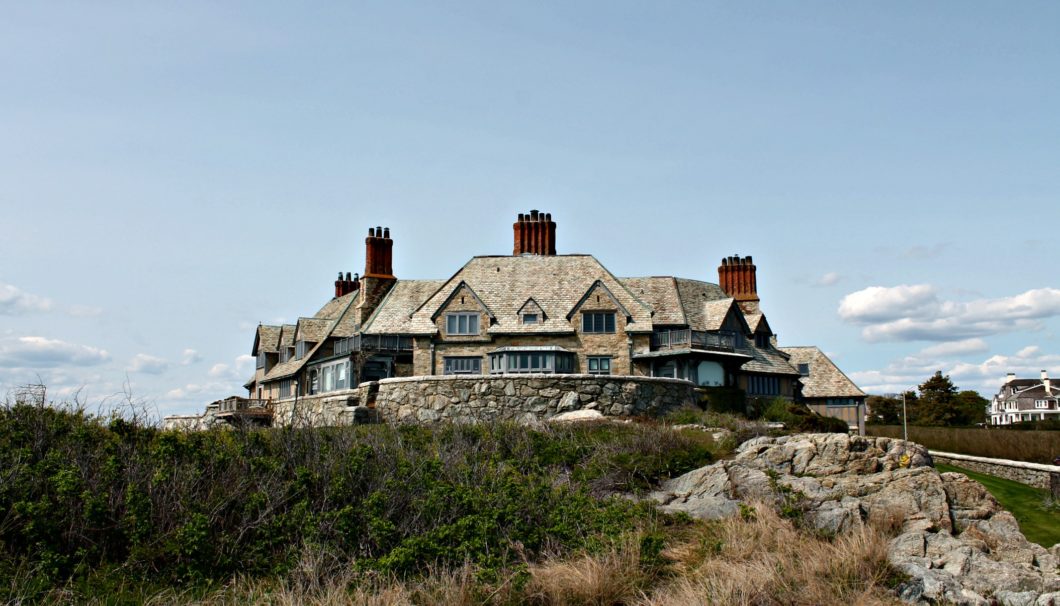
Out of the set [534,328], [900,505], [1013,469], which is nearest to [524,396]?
[534,328]

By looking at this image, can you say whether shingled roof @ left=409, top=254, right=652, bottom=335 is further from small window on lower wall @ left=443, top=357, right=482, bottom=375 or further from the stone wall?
the stone wall

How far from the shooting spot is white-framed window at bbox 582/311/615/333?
44719 mm

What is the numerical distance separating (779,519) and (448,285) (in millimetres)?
32131

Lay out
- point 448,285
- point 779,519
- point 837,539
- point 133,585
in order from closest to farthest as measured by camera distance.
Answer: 1. point 133,585
2. point 837,539
3. point 779,519
4. point 448,285

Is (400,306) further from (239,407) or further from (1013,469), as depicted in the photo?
(1013,469)

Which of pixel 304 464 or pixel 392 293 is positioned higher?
pixel 392 293

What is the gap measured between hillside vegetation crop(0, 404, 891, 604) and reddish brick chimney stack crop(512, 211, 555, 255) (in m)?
31.4

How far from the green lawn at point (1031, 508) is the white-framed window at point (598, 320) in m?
18.3

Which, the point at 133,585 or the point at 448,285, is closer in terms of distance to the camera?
the point at 133,585

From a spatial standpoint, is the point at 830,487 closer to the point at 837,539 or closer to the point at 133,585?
the point at 837,539

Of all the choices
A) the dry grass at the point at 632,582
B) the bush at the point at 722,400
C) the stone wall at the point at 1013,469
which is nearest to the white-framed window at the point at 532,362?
the bush at the point at 722,400

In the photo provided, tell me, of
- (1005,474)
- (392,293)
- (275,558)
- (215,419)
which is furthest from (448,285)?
(275,558)

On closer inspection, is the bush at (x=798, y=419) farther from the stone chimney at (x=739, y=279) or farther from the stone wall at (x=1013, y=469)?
the stone chimney at (x=739, y=279)

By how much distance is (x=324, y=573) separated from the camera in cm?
1428
